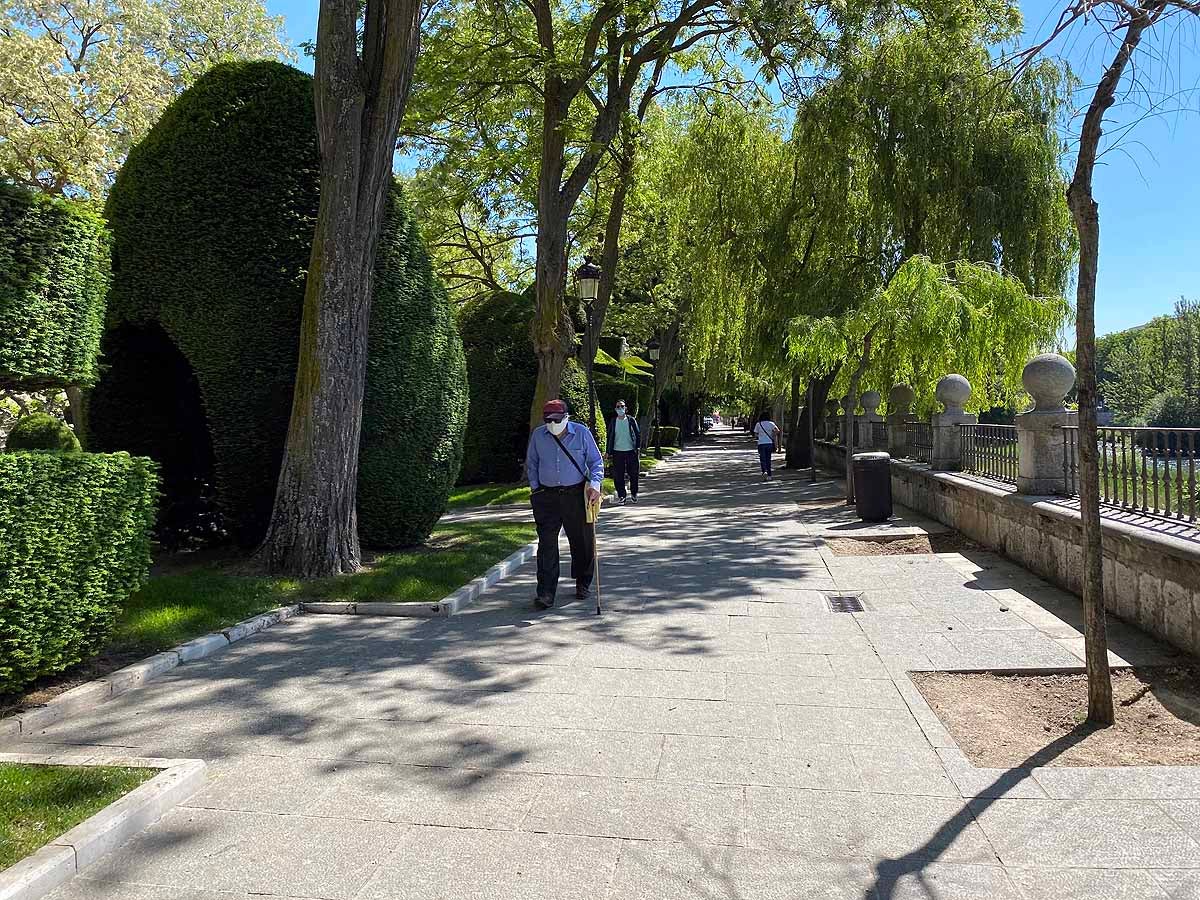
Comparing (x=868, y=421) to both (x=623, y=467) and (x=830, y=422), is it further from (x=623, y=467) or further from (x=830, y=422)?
(x=830, y=422)

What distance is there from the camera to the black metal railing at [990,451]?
1042cm

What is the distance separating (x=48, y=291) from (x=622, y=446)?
39.7ft

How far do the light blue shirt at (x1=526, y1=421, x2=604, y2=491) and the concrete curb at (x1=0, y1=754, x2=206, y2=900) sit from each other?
4238 millimetres

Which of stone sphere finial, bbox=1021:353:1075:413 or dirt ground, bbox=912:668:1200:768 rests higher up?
stone sphere finial, bbox=1021:353:1075:413

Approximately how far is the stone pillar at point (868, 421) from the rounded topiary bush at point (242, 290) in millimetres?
11952

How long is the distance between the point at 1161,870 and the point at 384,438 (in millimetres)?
8378

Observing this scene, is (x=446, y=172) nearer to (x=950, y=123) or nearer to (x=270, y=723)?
(x=950, y=123)

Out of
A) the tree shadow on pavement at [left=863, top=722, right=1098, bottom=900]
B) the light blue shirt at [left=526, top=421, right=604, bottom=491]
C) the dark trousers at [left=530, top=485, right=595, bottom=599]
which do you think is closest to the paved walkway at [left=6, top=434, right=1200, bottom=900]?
the tree shadow on pavement at [left=863, top=722, right=1098, bottom=900]

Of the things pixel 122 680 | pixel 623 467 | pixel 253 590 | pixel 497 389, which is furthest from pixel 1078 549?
pixel 497 389

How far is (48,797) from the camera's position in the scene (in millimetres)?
3686

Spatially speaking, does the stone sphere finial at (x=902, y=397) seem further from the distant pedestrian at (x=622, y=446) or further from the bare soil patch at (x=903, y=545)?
the bare soil patch at (x=903, y=545)

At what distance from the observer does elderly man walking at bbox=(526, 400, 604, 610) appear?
7867 mm

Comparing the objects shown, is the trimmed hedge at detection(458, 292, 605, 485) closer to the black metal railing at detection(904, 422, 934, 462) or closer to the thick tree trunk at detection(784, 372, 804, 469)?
the black metal railing at detection(904, 422, 934, 462)

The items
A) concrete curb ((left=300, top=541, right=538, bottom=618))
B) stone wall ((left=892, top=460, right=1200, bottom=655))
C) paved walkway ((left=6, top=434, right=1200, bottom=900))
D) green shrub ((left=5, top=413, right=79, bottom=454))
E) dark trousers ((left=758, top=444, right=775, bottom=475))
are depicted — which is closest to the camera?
paved walkway ((left=6, top=434, right=1200, bottom=900))
